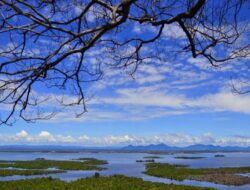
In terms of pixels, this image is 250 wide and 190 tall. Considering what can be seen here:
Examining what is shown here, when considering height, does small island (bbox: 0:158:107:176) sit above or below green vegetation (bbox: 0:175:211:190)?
above

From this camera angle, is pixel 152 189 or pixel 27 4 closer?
pixel 27 4

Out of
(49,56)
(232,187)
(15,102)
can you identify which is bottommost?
(232,187)

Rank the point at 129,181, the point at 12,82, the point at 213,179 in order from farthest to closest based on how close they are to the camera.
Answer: the point at 213,179 → the point at 129,181 → the point at 12,82

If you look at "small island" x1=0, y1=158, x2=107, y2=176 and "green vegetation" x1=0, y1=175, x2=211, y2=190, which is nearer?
"green vegetation" x1=0, y1=175, x2=211, y2=190

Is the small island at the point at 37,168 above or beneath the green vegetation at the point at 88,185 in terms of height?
above

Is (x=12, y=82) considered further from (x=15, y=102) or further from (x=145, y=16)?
(x=145, y=16)

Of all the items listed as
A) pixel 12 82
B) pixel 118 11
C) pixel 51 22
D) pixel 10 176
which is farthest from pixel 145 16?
pixel 10 176

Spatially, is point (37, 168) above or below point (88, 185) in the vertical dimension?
above

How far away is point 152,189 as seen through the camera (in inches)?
1340

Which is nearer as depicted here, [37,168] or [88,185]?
[88,185]

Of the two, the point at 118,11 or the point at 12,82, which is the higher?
the point at 118,11

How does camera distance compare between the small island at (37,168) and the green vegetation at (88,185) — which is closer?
the green vegetation at (88,185)

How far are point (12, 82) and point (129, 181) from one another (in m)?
34.8

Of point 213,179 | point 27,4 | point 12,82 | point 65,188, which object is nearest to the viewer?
point 27,4
